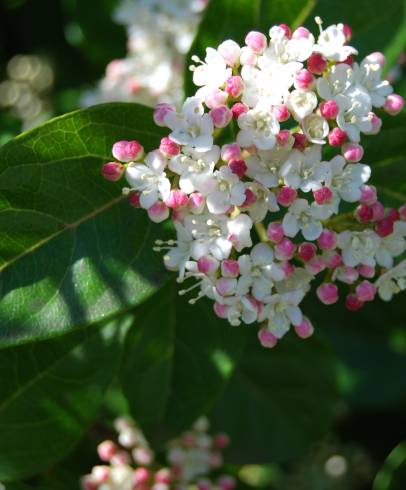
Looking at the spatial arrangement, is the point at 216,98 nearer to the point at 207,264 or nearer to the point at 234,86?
the point at 234,86

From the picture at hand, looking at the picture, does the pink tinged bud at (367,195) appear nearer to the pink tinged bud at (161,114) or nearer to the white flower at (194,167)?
the white flower at (194,167)

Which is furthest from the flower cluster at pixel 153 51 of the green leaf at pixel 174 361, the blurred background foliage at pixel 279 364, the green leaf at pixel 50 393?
the green leaf at pixel 50 393

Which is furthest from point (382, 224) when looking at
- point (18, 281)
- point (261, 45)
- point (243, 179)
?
point (18, 281)

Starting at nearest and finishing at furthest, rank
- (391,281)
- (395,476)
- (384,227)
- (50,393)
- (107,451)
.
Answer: (384,227) < (391,281) < (50,393) < (395,476) < (107,451)

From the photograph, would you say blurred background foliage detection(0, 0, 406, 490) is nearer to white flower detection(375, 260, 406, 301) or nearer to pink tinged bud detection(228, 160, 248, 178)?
white flower detection(375, 260, 406, 301)

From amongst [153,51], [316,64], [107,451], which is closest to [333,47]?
[316,64]

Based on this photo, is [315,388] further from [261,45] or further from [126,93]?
[261,45]

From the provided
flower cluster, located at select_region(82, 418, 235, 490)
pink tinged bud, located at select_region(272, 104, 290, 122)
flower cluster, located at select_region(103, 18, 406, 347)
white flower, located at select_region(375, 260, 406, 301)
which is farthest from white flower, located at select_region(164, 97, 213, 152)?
flower cluster, located at select_region(82, 418, 235, 490)
